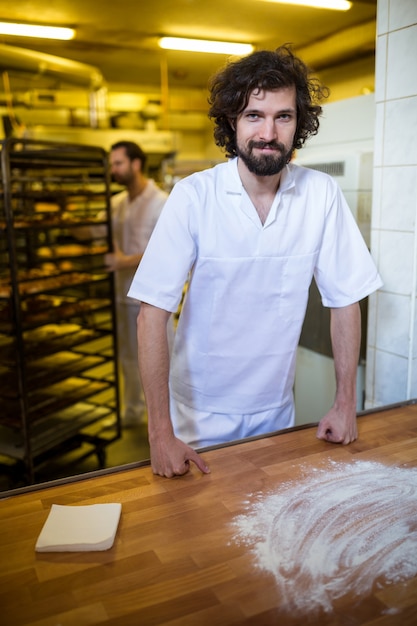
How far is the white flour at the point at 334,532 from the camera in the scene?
2.73 feet

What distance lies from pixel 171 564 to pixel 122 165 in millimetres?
2991

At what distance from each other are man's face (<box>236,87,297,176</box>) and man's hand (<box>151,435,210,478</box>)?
682 millimetres

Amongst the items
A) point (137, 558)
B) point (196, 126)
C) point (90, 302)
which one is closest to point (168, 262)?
point (137, 558)

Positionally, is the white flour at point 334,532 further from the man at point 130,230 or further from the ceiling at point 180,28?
the ceiling at point 180,28

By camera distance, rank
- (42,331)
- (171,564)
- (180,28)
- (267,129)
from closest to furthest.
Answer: (171,564) → (267,129) → (42,331) → (180,28)

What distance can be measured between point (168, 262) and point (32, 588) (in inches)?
29.9

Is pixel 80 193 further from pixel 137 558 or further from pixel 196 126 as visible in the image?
pixel 196 126

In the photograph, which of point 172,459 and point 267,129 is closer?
point 172,459

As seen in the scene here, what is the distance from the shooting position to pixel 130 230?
3578 millimetres

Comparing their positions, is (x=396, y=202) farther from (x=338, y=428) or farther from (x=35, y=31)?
(x=35, y=31)

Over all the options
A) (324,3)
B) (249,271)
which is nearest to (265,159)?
(249,271)

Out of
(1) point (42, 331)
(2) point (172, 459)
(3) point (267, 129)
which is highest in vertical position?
(3) point (267, 129)

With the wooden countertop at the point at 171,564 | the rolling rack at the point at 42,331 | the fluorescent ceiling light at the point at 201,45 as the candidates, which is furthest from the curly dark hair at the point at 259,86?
the fluorescent ceiling light at the point at 201,45

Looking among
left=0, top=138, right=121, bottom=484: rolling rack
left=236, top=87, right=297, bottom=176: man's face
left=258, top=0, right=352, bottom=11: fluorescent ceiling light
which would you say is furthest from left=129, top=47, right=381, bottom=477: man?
left=258, top=0, right=352, bottom=11: fluorescent ceiling light
